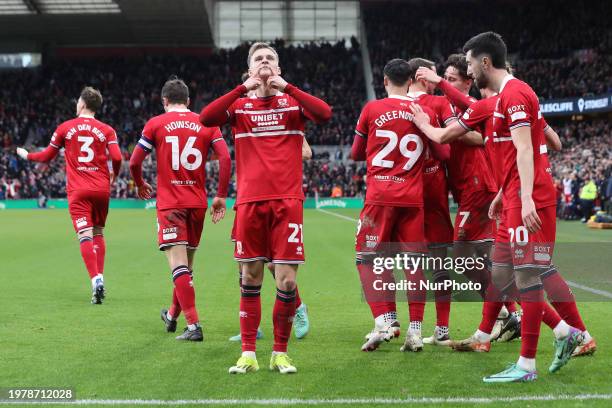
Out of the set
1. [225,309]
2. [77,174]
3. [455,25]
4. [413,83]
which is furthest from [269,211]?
[455,25]

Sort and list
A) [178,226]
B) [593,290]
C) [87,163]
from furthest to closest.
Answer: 1. [593,290]
2. [87,163]
3. [178,226]

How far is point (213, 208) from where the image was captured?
6.54 m

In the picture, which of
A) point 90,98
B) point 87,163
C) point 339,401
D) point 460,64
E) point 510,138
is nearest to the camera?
point 339,401

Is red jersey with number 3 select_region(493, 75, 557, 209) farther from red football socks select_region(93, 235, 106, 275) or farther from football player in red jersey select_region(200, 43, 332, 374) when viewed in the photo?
red football socks select_region(93, 235, 106, 275)

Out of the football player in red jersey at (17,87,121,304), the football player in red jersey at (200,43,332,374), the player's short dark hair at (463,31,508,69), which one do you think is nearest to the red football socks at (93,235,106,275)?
the football player in red jersey at (17,87,121,304)

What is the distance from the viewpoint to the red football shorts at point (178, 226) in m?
6.90

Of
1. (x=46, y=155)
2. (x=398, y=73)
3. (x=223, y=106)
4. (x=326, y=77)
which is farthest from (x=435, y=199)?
(x=326, y=77)

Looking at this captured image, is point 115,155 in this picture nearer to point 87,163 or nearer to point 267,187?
point 87,163

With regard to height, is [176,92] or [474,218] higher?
[176,92]

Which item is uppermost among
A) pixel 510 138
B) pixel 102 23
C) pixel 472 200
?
pixel 102 23

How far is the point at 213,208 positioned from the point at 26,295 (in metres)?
4.10

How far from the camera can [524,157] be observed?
4.92 meters

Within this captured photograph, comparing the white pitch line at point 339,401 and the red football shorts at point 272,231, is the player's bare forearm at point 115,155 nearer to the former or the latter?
the red football shorts at point 272,231

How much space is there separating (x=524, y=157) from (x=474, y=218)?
1.83m
